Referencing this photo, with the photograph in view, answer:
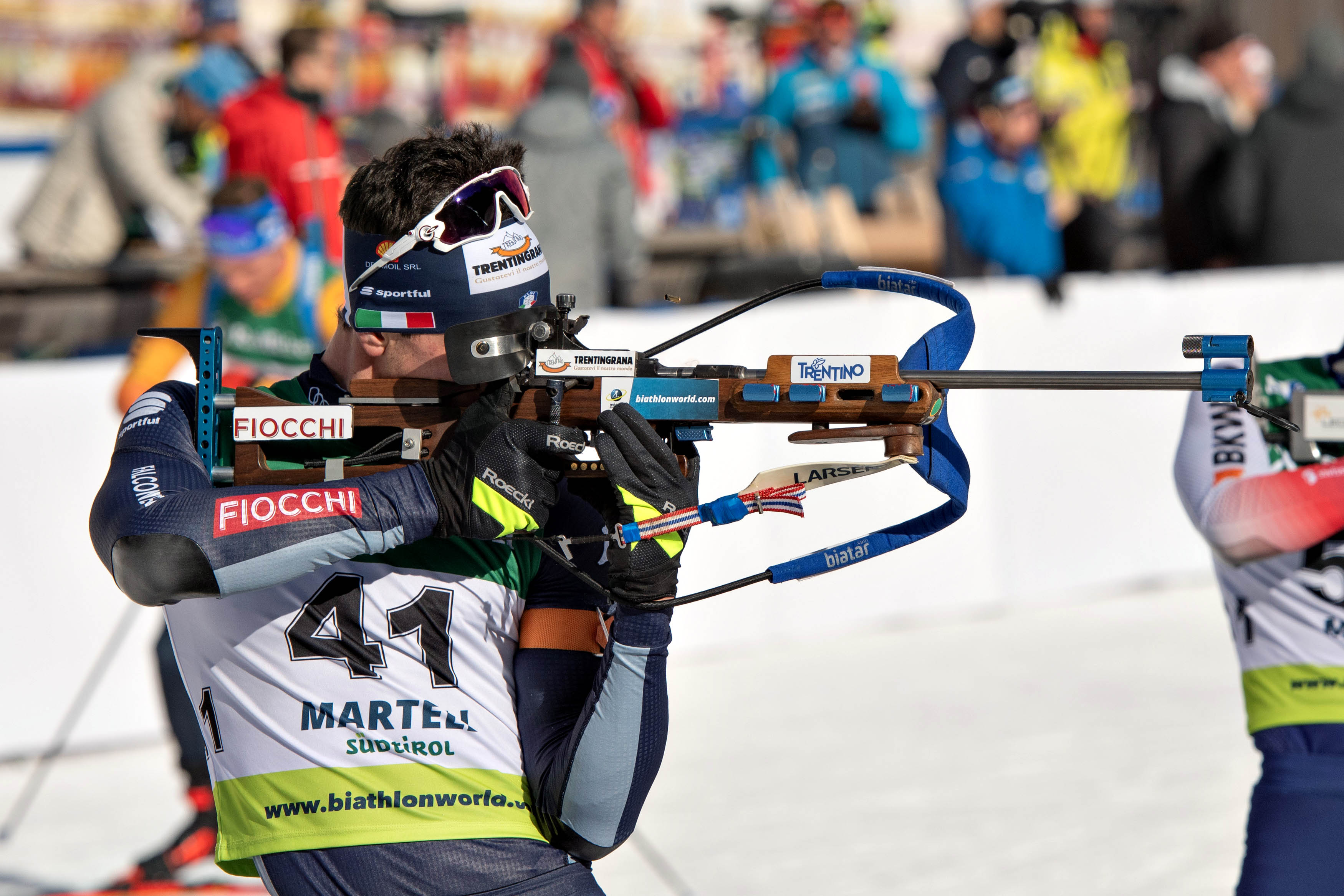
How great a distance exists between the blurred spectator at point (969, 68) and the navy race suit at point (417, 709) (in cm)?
686

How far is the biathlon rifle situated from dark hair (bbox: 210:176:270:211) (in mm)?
3043

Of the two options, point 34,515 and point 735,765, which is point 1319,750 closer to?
point 735,765

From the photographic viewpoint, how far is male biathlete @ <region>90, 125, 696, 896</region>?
2158 mm

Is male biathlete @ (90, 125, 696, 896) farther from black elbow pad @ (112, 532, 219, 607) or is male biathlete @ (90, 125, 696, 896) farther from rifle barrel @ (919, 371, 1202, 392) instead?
rifle barrel @ (919, 371, 1202, 392)

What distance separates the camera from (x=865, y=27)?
38.2ft

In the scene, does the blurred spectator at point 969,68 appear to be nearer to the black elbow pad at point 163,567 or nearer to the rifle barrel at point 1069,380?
the rifle barrel at point 1069,380

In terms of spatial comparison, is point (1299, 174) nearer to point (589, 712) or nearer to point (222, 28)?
point (222, 28)

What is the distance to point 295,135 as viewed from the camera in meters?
7.06

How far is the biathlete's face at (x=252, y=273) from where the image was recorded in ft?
17.1

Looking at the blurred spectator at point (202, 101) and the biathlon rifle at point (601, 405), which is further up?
the blurred spectator at point (202, 101)

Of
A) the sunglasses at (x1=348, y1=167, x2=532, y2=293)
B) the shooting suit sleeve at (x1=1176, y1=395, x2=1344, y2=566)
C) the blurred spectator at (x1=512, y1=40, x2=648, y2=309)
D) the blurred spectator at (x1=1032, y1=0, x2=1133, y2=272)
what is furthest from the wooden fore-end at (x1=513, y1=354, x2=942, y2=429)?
the blurred spectator at (x1=1032, y1=0, x2=1133, y2=272)

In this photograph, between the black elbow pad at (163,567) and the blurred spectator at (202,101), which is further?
the blurred spectator at (202,101)

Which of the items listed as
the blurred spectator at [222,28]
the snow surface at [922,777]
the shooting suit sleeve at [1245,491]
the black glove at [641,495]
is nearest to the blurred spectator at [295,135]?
the blurred spectator at [222,28]

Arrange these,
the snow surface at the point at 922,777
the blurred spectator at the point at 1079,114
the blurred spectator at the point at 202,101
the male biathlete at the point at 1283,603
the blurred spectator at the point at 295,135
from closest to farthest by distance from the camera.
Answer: the male biathlete at the point at 1283,603 < the snow surface at the point at 922,777 < the blurred spectator at the point at 295,135 < the blurred spectator at the point at 202,101 < the blurred spectator at the point at 1079,114
